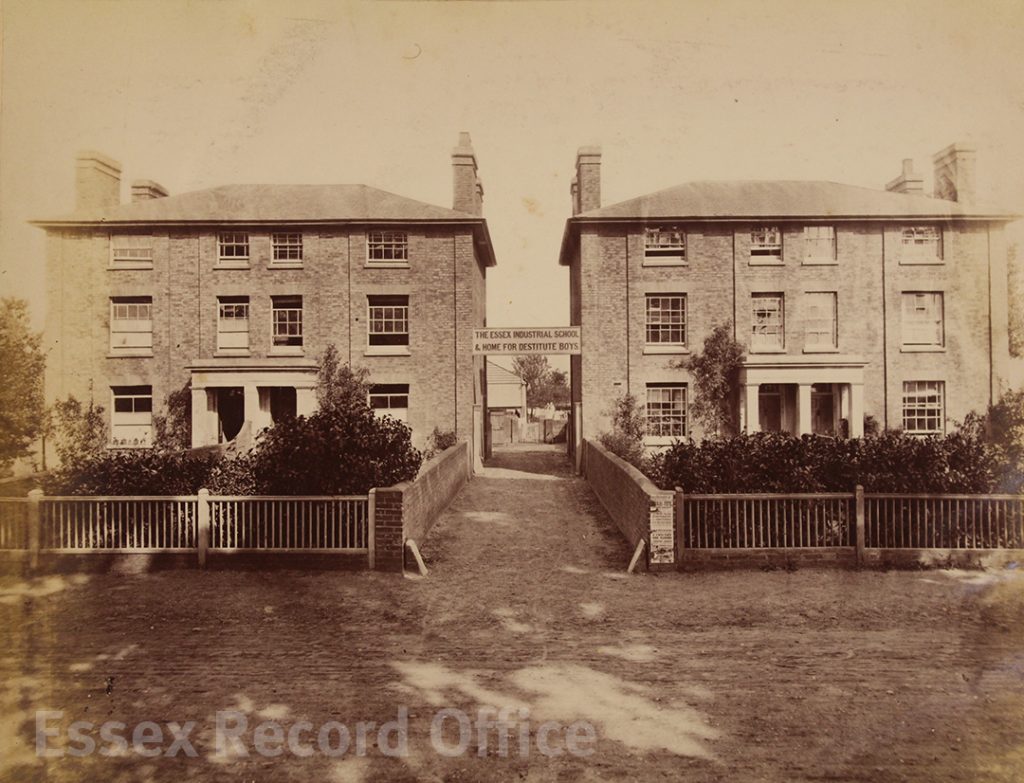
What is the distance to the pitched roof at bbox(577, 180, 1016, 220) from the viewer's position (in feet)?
76.2

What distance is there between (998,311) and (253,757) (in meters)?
27.9

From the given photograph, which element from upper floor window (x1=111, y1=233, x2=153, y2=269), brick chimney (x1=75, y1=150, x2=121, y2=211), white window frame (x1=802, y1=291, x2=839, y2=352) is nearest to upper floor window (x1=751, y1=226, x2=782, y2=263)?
white window frame (x1=802, y1=291, x2=839, y2=352)

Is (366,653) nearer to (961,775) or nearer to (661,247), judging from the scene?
(961,775)

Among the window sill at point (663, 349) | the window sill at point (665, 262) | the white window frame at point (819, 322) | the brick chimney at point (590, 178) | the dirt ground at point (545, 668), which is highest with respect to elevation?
the brick chimney at point (590, 178)

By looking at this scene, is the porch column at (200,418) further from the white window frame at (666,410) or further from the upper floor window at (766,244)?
the upper floor window at (766,244)

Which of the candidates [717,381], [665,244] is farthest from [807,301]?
[665,244]

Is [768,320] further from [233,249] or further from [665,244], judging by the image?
[233,249]

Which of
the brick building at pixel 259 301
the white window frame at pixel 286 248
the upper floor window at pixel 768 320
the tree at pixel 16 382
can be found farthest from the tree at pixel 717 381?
the tree at pixel 16 382

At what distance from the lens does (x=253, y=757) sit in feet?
16.2

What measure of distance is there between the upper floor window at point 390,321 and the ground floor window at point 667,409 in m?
9.13

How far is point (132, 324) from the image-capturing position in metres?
23.7

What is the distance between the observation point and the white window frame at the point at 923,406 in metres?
23.7

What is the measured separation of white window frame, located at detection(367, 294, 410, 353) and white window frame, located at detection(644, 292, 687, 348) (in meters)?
8.72

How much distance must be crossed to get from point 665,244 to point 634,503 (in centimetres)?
1493
